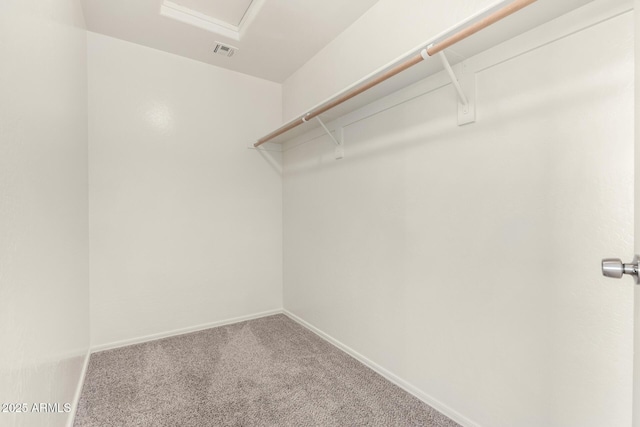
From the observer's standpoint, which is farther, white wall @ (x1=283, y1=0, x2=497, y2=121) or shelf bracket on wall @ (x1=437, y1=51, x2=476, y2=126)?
white wall @ (x1=283, y1=0, x2=497, y2=121)

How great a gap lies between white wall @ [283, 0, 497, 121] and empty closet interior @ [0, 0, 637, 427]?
0.7 inches

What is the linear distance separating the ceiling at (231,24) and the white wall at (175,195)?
0.20 m

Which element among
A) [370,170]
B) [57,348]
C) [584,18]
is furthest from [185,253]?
[584,18]

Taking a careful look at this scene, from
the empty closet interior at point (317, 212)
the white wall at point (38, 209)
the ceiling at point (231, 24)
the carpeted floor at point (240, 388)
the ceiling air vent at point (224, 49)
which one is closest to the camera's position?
the white wall at point (38, 209)

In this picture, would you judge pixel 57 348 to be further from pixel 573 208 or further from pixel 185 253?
pixel 573 208

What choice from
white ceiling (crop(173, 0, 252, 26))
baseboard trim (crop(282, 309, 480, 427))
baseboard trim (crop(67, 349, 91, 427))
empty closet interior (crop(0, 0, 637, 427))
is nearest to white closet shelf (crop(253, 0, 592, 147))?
empty closet interior (crop(0, 0, 637, 427))

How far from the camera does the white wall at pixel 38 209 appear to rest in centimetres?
76

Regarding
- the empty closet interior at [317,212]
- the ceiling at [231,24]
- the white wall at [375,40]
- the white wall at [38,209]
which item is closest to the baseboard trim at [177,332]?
the empty closet interior at [317,212]

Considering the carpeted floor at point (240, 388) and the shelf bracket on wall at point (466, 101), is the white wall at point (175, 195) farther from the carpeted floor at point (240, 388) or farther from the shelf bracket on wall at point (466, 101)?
the shelf bracket on wall at point (466, 101)

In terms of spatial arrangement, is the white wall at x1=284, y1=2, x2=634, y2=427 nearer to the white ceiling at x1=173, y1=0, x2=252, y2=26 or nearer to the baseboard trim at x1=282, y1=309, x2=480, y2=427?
the baseboard trim at x1=282, y1=309, x2=480, y2=427

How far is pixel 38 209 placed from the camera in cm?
101

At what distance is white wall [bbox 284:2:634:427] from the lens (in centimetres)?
106

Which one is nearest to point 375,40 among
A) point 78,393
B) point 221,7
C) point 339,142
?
point 339,142

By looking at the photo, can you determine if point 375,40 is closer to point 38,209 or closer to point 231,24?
point 231,24
